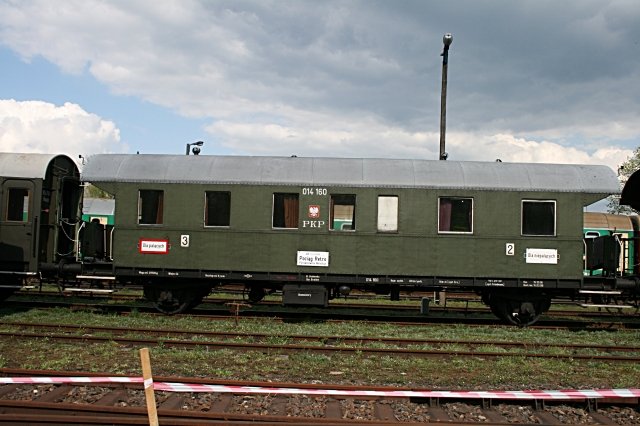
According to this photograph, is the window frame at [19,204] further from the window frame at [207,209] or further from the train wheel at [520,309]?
the train wheel at [520,309]

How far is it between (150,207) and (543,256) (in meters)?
9.21

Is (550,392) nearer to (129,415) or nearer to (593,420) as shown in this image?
(593,420)

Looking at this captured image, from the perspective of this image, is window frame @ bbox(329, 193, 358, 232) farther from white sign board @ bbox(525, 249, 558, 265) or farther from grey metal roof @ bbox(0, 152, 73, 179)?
grey metal roof @ bbox(0, 152, 73, 179)

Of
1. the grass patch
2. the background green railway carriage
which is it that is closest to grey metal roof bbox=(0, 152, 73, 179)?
the background green railway carriage

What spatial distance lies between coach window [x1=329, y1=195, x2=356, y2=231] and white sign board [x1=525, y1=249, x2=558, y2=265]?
4.04 metres

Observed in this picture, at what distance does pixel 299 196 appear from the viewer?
40.2ft

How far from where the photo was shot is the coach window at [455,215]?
12.1 metres

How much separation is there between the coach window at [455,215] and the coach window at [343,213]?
1990 mm

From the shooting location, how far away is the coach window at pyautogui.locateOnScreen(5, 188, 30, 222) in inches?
510

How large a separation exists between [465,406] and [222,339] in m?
5.35

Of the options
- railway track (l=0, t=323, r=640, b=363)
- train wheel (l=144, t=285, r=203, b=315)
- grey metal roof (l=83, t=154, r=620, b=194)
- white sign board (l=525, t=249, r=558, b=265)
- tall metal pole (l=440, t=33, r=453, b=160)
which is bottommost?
railway track (l=0, t=323, r=640, b=363)

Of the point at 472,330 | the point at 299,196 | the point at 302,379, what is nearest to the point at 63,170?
the point at 299,196

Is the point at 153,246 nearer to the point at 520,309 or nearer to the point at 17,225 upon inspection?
the point at 17,225

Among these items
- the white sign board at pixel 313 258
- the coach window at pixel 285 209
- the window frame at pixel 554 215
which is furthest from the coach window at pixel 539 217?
the coach window at pixel 285 209
